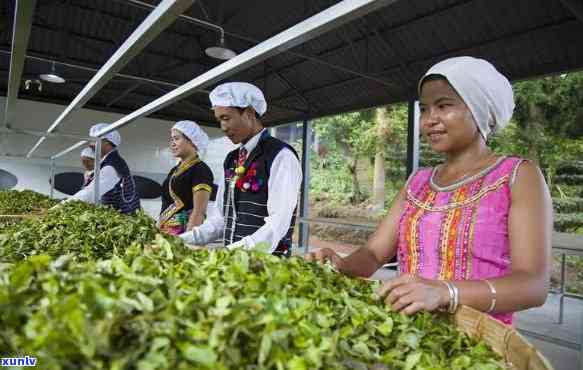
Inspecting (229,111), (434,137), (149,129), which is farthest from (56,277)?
(149,129)

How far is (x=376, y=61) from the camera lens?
569 cm

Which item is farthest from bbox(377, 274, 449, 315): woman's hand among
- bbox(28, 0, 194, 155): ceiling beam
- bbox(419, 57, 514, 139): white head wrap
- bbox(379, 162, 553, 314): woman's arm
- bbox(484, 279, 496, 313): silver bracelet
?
bbox(28, 0, 194, 155): ceiling beam

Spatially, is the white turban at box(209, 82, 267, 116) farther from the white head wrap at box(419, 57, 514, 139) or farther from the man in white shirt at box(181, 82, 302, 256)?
the white head wrap at box(419, 57, 514, 139)

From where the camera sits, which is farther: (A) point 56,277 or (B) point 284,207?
(B) point 284,207

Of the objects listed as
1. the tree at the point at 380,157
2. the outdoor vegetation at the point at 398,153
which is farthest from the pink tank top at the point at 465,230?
the tree at the point at 380,157

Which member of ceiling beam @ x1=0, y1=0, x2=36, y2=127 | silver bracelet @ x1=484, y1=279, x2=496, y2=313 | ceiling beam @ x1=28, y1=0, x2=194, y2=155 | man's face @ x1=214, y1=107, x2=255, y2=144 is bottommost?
silver bracelet @ x1=484, y1=279, x2=496, y2=313

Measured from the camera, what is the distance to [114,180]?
121 inches

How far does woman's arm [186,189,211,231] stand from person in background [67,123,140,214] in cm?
76

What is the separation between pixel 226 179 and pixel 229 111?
37 centimetres

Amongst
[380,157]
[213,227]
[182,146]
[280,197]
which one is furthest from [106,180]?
[380,157]

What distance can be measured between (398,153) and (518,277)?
748 cm

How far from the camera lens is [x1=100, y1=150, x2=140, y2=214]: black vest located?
3175 millimetres

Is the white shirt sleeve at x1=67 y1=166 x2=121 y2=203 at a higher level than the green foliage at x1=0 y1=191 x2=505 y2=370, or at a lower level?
higher

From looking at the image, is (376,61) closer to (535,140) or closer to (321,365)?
(535,140)
